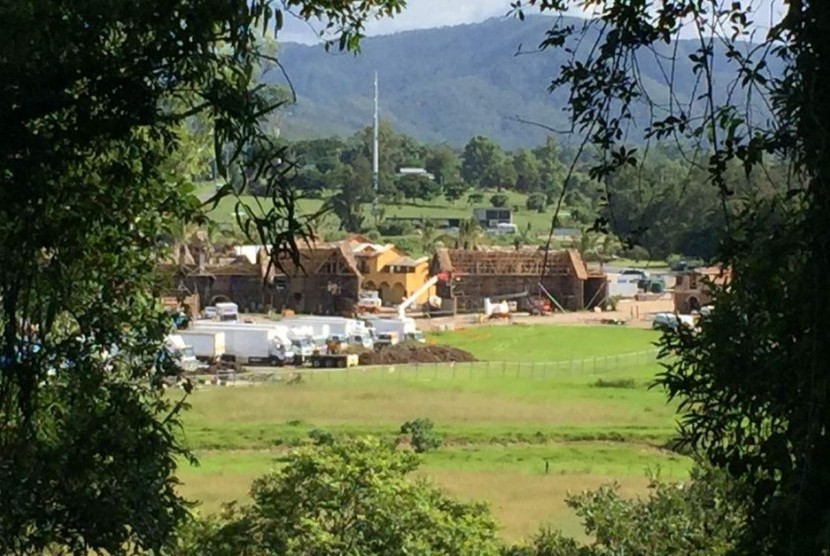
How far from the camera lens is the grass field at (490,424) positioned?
403 inches

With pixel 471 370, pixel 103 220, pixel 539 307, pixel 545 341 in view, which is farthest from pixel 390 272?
A: pixel 103 220

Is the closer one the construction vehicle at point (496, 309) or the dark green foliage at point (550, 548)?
the dark green foliage at point (550, 548)

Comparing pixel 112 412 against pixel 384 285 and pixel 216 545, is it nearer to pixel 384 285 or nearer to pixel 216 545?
pixel 216 545

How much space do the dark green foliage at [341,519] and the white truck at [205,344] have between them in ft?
47.1

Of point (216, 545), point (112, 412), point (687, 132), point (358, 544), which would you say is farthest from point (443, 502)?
point (687, 132)

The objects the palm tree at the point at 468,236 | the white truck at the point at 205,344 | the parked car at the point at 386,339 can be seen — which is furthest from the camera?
the palm tree at the point at 468,236

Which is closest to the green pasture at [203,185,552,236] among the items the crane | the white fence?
the crane

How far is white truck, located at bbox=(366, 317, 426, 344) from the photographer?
23.4 m

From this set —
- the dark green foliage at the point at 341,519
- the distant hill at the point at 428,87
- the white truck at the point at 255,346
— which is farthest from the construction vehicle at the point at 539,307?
the distant hill at the point at 428,87

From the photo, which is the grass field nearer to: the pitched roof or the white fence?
the white fence

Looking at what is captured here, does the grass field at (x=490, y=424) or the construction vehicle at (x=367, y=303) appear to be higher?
the construction vehicle at (x=367, y=303)

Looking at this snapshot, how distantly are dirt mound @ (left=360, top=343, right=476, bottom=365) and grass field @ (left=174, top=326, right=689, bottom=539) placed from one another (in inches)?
25.2

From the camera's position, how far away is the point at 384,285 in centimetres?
2916

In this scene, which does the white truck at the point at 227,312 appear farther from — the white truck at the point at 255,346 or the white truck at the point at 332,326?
the white truck at the point at 255,346
